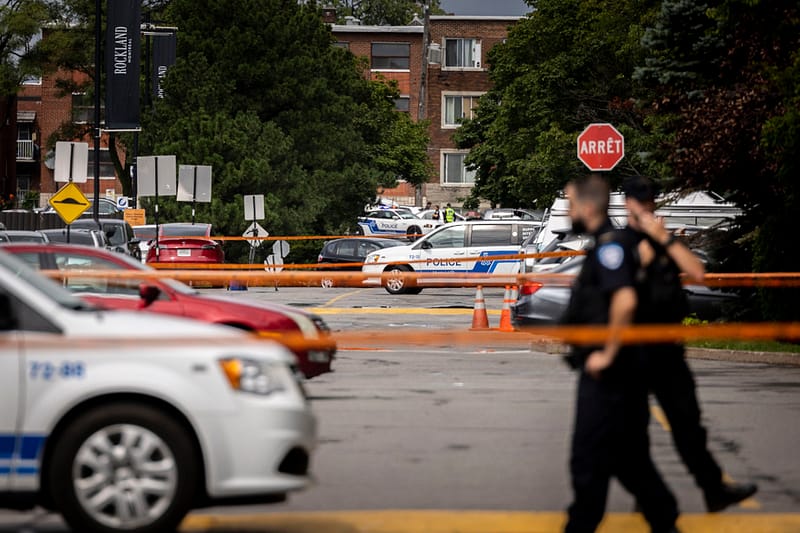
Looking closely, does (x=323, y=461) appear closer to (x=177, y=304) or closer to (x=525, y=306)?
(x=177, y=304)

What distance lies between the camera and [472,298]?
105 feet

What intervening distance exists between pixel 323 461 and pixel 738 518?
9.83ft

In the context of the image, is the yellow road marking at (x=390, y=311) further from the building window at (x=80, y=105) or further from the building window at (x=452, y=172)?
the building window at (x=452, y=172)

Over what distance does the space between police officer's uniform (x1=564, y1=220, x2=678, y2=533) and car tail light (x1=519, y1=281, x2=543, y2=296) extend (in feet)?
39.6

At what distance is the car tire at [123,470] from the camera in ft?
22.9

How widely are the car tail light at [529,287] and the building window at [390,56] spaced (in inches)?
2887

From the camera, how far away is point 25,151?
8888cm

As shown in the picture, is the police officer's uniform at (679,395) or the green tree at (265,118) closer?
the police officer's uniform at (679,395)

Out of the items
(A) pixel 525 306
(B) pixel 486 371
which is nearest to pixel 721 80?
(A) pixel 525 306

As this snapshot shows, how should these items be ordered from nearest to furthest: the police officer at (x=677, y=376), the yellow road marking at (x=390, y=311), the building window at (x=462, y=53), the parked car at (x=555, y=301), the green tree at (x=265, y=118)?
the police officer at (x=677, y=376) < the parked car at (x=555, y=301) < the yellow road marking at (x=390, y=311) < the green tree at (x=265, y=118) < the building window at (x=462, y=53)

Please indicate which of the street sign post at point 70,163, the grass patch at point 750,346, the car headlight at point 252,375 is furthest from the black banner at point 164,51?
the car headlight at point 252,375

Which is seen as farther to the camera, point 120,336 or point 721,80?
point 721,80

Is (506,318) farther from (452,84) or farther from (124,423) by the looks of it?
(452,84)

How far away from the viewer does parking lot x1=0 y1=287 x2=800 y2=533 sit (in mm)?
8062
